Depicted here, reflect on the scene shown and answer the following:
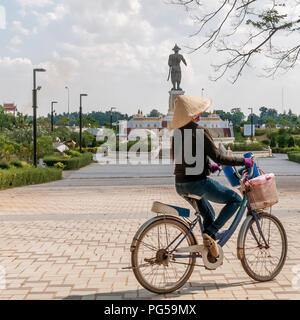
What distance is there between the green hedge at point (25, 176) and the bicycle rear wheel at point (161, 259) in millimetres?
13507

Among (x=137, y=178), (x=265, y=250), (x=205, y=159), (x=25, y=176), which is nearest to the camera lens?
(x=205, y=159)

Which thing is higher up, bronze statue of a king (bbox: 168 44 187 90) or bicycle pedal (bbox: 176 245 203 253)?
bronze statue of a king (bbox: 168 44 187 90)

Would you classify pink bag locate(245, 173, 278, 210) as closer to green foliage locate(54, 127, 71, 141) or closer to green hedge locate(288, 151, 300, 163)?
green hedge locate(288, 151, 300, 163)

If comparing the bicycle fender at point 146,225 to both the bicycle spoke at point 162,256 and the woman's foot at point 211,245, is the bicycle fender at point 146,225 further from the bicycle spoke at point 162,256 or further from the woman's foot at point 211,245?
the woman's foot at point 211,245

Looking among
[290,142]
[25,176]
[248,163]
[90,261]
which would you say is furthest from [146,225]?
[290,142]

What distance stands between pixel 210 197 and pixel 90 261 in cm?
192

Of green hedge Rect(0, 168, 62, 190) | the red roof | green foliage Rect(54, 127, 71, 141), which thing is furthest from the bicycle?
the red roof

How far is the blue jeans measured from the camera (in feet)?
12.7

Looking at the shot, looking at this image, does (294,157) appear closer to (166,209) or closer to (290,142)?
(290,142)

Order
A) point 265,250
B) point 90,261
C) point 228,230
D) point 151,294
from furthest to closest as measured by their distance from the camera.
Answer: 1. point 90,261
2. point 265,250
3. point 228,230
4. point 151,294

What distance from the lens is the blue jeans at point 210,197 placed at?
3.86m

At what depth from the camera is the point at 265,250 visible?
4406 millimetres

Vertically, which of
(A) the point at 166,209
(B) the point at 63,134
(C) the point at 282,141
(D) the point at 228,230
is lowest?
(D) the point at 228,230

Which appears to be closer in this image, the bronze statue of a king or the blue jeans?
the blue jeans
